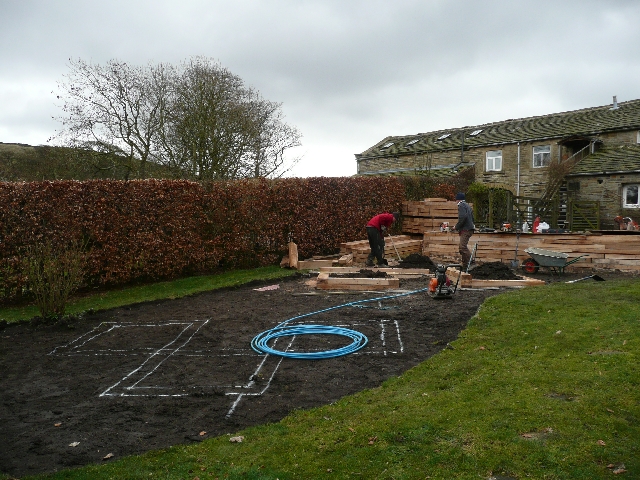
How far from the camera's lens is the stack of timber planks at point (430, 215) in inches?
776

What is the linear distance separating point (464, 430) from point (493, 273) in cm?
904

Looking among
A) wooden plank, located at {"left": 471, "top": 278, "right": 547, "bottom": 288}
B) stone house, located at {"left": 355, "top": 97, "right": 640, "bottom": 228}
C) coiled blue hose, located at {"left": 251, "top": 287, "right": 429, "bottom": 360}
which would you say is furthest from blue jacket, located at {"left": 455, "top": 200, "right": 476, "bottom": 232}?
stone house, located at {"left": 355, "top": 97, "right": 640, "bottom": 228}

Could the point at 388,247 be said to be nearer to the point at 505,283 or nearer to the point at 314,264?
the point at 314,264

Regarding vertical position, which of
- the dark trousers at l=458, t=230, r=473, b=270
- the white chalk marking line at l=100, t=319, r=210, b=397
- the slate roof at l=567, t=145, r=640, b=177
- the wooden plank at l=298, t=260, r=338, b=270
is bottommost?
the white chalk marking line at l=100, t=319, r=210, b=397

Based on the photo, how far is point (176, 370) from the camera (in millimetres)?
6828

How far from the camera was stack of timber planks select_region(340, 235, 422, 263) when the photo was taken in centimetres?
1667

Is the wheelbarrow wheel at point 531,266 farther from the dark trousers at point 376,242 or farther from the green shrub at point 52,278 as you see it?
the green shrub at point 52,278

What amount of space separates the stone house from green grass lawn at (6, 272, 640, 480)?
947 inches

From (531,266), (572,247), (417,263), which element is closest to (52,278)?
(417,263)

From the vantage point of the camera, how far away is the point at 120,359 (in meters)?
7.38

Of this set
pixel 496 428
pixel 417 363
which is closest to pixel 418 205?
pixel 417 363

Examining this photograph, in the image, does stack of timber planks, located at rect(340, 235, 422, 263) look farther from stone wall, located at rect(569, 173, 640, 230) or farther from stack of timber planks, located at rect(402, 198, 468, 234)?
stone wall, located at rect(569, 173, 640, 230)

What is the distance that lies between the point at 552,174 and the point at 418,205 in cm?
1552

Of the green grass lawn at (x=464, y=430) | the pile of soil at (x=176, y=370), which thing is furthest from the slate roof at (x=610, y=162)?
the green grass lawn at (x=464, y=430)
